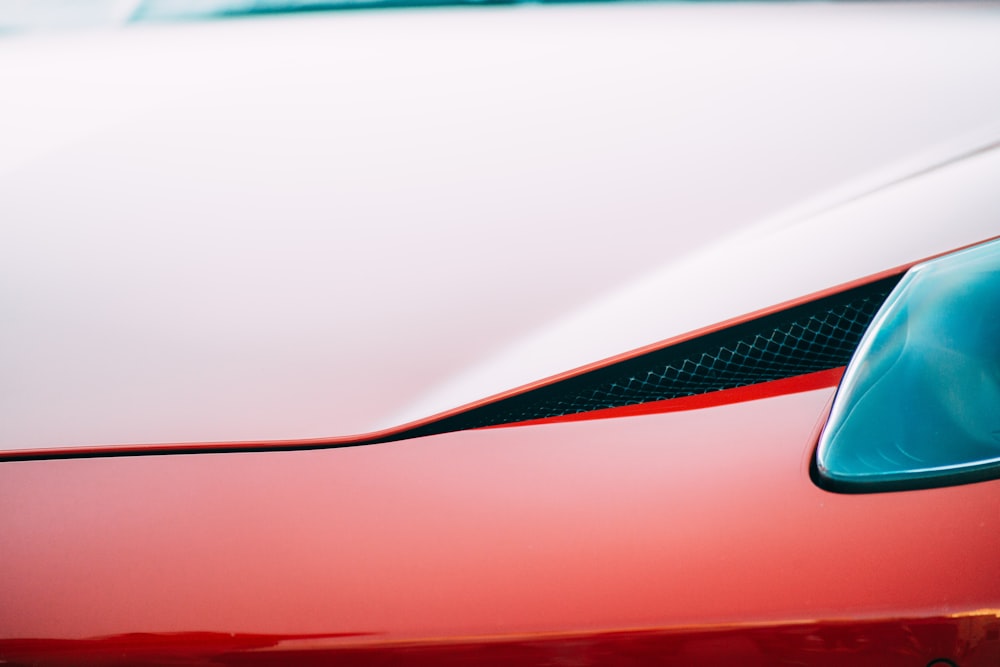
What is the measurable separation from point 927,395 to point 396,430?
45cm

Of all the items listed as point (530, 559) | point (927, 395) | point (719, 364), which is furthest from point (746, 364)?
point (530, 559)

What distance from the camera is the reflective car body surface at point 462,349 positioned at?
0.71m

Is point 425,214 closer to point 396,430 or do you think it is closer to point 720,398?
point 396,430

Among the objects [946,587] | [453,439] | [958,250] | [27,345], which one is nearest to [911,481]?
[946,587]

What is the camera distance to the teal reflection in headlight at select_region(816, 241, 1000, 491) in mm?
714

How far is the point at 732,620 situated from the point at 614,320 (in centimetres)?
27

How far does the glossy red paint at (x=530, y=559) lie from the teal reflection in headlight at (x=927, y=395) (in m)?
0.02

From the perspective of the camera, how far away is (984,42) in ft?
2.86

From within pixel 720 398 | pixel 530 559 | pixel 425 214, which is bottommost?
pixel 530 559

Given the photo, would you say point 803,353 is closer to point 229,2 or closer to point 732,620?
point 732,620

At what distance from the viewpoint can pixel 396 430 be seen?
76cm

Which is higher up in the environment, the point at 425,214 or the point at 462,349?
the point at 425,214

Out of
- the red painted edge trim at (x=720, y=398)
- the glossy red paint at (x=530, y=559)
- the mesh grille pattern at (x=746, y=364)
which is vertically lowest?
the glossy red paint at (x=530, y=559)

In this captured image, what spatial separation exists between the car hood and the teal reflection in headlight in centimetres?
4
